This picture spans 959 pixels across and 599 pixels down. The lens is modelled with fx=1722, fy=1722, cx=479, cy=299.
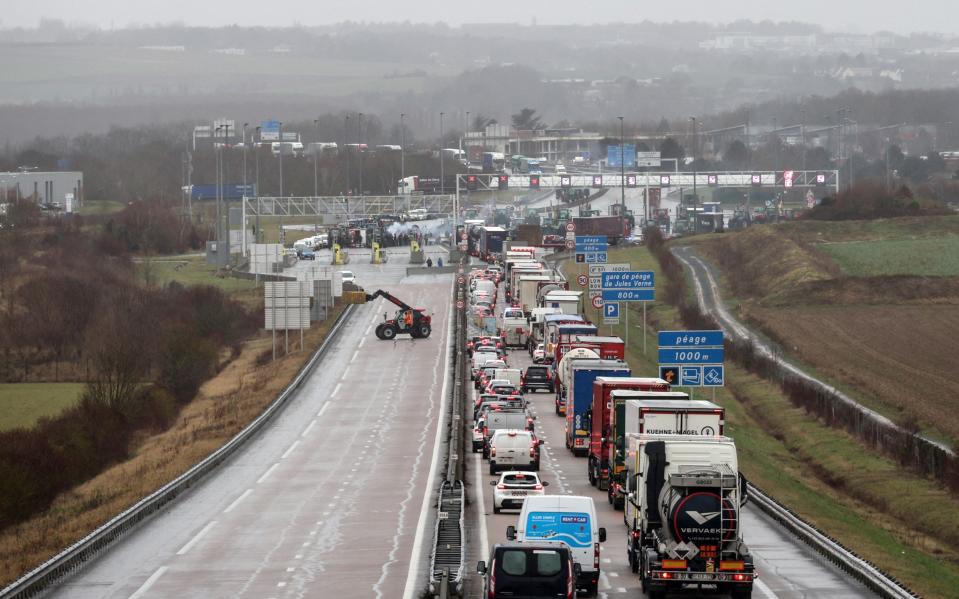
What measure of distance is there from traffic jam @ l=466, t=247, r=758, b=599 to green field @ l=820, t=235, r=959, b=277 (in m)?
46.1

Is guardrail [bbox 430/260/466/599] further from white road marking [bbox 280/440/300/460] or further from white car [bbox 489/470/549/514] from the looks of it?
white road marking [bbox 280/440/300/460]

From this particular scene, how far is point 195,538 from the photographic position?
36969 millimetres

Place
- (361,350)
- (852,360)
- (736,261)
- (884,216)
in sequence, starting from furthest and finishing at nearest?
(884,216), (736,261), (361,350), (852,360)

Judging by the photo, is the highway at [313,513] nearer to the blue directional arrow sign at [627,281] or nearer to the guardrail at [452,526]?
the guardrail at [452,526]

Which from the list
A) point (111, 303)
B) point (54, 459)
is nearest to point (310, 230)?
point (111, 303)

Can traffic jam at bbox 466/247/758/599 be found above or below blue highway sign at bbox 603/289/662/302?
below

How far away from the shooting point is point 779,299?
334 ft

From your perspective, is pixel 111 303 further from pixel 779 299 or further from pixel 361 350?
pixel 779 299

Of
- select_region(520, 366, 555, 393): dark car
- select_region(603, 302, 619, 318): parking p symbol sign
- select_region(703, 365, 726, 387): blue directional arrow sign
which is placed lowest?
select_region(520, 366, 555, 393): dark car

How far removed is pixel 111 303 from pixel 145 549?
228ft

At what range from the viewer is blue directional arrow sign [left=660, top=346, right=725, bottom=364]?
5150cm

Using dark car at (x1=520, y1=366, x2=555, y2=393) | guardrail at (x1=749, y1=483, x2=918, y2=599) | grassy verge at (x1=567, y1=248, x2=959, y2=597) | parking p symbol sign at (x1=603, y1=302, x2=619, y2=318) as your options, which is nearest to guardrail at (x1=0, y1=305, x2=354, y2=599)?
dark car at (x1=520, y1=366, x2=555, y2=393)

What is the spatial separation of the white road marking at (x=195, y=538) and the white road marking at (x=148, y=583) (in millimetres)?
2188

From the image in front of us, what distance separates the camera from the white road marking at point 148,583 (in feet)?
98.6
